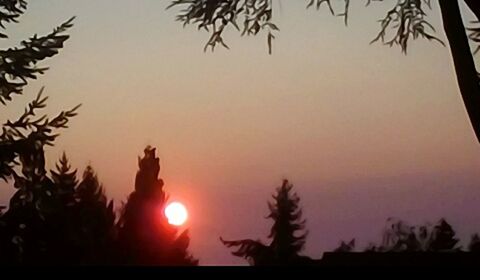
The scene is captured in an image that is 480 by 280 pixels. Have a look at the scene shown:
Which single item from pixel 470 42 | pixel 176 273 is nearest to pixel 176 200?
pixel 176 273

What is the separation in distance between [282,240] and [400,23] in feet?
2.00

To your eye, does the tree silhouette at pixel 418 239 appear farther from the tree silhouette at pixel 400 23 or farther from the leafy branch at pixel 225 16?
the leafy branch at pixel 225 16

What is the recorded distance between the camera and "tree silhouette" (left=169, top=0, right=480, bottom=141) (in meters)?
1.93

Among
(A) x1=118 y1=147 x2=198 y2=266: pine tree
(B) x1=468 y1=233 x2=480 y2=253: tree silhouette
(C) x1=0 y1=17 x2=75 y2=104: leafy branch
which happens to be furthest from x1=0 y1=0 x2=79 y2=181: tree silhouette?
(B) x1=468 y1=233 x2=480 y2=253: tree silhouette

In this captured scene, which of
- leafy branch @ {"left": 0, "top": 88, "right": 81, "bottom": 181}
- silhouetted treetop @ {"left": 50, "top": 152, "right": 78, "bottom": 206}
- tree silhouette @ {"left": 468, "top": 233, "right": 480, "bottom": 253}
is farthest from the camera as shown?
leafy branch @ {"left": 0, "top": 88, "right": 81, "bottom": 181}

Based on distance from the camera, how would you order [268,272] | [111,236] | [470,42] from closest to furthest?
1. [268,272]
2. [111,236]
3. [470,42]

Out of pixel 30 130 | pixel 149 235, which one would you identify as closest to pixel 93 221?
pixel 149 235

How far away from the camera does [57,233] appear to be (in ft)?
5.88

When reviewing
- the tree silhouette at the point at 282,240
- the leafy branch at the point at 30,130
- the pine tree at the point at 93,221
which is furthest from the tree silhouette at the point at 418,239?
the leafy branch at the point at 30,130

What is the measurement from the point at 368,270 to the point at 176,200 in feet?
1.96

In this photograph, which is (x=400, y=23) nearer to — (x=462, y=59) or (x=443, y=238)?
(x=462, y=59)

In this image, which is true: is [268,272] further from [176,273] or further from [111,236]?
[111,236]

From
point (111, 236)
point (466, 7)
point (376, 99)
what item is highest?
point (466, 7)

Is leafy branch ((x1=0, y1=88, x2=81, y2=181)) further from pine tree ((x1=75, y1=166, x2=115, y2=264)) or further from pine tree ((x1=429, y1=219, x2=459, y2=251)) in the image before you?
pine tree ((x1=429, y1=219, x2=459, y2=251))
